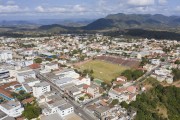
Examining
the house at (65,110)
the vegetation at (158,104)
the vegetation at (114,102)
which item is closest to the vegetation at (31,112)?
the house at (65,110)

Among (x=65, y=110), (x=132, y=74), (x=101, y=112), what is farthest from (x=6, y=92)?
(x=132, y=74)

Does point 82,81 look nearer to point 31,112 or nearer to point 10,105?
point 31,112

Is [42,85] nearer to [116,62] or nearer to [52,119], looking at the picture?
[52,119]

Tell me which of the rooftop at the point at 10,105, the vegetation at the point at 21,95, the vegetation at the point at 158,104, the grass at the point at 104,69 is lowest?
the vegetation at the point at 158,104

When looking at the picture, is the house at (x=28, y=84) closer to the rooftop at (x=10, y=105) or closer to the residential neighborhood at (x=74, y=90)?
the residential neighborhood at (x=74, y=90)

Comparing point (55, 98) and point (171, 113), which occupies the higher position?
point (55, 98)

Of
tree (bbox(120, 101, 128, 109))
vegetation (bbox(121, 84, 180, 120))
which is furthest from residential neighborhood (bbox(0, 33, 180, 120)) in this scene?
vegetation (bbox(121, 84, 180, 120))

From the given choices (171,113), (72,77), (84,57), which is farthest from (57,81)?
(84,57)
